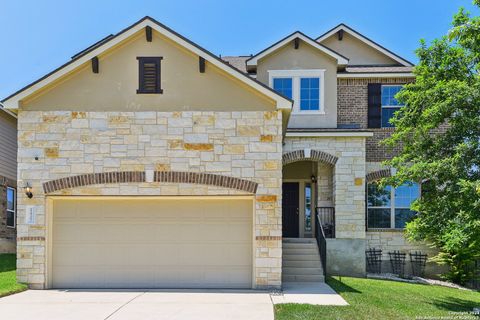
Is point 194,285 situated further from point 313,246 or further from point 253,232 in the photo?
point 313,246

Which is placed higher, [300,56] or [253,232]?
[300,56]

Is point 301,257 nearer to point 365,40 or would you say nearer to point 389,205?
point 389,205

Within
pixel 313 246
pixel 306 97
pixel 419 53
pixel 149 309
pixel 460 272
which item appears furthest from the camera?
pixel 306 97

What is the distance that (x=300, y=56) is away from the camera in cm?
1673

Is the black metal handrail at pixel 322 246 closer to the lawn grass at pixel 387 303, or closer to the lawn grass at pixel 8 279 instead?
the lawn grass at pixel 387 303

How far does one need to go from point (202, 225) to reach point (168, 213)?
2.90 feet

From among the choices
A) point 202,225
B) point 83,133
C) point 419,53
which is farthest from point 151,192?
point 419,53

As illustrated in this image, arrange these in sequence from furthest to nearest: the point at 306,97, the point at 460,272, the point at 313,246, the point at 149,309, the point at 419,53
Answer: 1. the point at 306,97
2. the point at 460,272
3. the point at 313,246
4. the point at 419,53
5. the point at 149,309

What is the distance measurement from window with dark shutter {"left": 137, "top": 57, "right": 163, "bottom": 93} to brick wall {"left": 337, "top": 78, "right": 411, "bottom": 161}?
7604 mm

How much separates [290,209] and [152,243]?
23.7 feet

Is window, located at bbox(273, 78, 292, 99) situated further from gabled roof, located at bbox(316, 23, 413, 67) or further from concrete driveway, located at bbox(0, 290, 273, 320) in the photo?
concrete driveway, located at bbox(0, 290, 273, 320)

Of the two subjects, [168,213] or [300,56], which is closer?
[168,213]

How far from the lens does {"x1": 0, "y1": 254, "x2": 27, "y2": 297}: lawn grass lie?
10.6 metres

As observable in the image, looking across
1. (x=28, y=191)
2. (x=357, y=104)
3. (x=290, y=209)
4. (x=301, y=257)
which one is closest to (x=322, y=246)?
(x=301, y=257)
